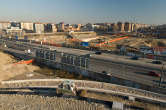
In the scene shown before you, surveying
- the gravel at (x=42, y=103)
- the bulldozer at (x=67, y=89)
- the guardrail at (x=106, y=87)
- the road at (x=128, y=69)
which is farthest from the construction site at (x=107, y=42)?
the gravel at (x=42, y=103)

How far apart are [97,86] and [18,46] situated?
40259 millimetres

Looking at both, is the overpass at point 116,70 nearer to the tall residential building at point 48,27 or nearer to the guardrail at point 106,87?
the guardrail at point 106,87

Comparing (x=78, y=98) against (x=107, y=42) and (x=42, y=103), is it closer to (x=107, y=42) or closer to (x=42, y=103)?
(x=42, y=103)

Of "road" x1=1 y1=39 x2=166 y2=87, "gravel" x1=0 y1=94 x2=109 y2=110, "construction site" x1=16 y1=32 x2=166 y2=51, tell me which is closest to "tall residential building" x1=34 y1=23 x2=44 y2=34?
"construction site" x1=16 y1=32 x2=166 y2=51

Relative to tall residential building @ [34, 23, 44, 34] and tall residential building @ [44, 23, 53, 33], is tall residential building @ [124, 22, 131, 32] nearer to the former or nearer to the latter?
tall residential building @ [44, 23, 53, 33]

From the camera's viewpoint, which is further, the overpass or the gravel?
the overpass

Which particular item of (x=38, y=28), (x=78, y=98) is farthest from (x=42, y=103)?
(x=38, y=28)

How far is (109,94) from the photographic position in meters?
15.7

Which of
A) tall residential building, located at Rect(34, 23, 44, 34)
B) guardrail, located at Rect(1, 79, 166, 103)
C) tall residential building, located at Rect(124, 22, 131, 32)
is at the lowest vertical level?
guardrail, located at Rect(1, 79, 166, 103)

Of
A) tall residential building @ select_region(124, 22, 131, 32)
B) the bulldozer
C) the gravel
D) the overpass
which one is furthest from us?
tall residential building @ select_region(124, 22, 131, 32)

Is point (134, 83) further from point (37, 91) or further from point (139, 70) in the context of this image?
point (37, 91)

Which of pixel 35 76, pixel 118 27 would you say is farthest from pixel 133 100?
pixel 118 27

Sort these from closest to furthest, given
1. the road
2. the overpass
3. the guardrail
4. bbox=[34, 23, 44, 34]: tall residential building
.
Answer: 1. the guardrail
2. the overpass
3. the road
4. bbox=[34, 23, 44, 34]: tall residential building

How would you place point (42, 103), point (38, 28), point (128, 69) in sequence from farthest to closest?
point (38, 28), point (128, 69), point (42, 103)
